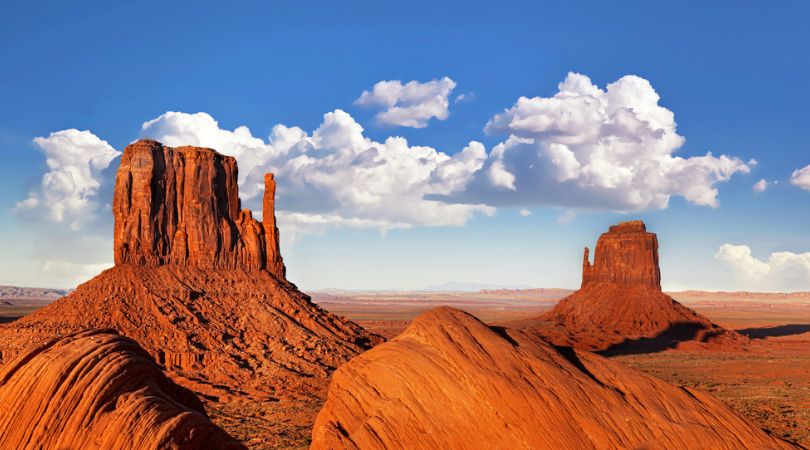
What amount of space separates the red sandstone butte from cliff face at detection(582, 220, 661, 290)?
52588 mm

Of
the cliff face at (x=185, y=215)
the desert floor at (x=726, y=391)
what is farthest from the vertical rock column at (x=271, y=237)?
the desert floor at (x=726, y=391)

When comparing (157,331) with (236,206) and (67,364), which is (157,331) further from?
(67,364)

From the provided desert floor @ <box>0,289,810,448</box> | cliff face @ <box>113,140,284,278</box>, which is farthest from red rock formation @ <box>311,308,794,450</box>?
cliff face @ <box>113,140,284,278</box>

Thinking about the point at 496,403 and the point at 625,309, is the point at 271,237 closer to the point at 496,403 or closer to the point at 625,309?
the point at 496,403

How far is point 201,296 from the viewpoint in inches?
1761

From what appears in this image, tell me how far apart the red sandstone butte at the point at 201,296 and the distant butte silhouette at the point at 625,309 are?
34.3 m

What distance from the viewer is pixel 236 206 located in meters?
51.6

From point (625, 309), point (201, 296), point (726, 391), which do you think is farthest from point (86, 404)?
point (625, 309)

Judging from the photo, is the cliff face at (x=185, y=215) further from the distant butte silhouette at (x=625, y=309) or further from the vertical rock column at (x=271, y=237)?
the distant butte silhouette at (x=625, y=309)

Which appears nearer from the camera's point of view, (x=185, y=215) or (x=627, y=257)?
(x=185, y=215)

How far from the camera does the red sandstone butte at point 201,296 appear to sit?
37.9 meters

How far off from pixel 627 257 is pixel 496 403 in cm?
8607

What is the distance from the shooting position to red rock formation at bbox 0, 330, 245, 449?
7906 millimetres

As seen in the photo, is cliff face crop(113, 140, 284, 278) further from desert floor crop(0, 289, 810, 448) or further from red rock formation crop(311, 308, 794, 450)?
red rock formation crop(311, 308, 794, 450)
